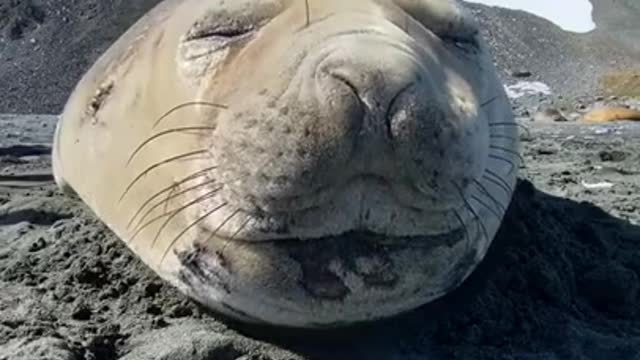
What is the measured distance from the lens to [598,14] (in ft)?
45.4

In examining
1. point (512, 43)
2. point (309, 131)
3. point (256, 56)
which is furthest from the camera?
point (512, 43)

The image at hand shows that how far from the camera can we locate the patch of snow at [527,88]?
12.0m

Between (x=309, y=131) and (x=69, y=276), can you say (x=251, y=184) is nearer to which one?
(x=309, y=131)

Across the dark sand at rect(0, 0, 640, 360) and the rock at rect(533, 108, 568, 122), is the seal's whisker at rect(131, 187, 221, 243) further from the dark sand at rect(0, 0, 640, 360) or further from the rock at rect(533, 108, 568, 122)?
the rock at rect(533, 108, 568, 122)

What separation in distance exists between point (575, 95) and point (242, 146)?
9.79 meters

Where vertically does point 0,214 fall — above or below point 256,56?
below

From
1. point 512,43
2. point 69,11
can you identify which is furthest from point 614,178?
point 512,43

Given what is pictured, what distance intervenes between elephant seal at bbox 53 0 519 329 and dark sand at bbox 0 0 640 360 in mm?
110

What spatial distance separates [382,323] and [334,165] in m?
0.60

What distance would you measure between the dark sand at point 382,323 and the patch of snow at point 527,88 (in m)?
7.12

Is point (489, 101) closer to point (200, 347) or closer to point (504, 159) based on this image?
point (504, 159)

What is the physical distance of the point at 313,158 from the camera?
8.80 ft

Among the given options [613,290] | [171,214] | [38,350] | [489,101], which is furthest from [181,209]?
[613,290]

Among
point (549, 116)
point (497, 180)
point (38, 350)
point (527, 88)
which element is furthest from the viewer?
point (527, 88)
